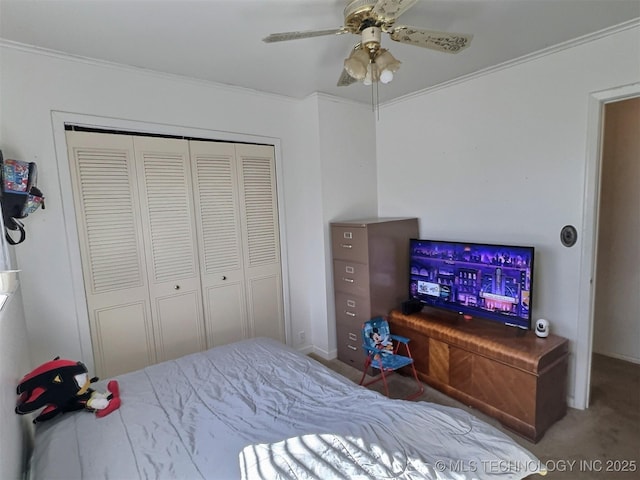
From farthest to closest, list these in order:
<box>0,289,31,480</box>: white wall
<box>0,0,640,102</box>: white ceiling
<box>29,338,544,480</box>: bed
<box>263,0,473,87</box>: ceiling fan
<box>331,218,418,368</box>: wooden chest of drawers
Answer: <box>331,218,418,368</box>: wooden chest of drawers < <box>0,0,640,102</box>: white ceiling < <box>263,0,473,87</box>: ceiling fan < <box>29,338,544,480</box>: bed < <box>0,289,31,480</box>: white wall

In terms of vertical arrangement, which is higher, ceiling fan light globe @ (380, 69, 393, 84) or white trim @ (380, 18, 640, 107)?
white trim @ (380, 18, 640, 107)

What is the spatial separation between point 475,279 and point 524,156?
1.01m

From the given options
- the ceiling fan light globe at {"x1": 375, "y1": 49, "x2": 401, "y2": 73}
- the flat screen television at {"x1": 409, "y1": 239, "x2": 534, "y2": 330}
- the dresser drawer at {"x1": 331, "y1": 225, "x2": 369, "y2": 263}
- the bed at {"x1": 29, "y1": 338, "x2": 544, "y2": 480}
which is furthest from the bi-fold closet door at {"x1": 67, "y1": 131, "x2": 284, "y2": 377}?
the ceiling fan light globe at {"x1": 375, "y1": 49, "x2": 401, "y2": 73}

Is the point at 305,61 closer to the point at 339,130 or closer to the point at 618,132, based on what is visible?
the point at 339,130

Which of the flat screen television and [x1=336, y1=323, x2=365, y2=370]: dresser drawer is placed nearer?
the flat screen television

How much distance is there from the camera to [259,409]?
1551 millimetres

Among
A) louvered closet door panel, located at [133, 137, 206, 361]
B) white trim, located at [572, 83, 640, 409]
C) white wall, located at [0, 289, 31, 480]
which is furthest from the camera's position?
louvered closet door panel, located at [133, 137, 206, 361]

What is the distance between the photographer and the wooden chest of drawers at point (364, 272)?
2855 mm

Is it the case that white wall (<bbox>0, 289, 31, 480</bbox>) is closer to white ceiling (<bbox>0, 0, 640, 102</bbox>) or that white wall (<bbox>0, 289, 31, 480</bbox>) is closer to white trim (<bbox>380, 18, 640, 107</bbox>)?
white ceiling (<bbox>0, 0, 640, 102</bbox>)

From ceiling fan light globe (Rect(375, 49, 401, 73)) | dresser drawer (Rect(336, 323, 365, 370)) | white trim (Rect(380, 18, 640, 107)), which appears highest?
white trim (Rect(380, 18, 640, 107))

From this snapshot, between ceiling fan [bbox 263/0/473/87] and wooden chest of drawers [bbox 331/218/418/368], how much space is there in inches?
56.3

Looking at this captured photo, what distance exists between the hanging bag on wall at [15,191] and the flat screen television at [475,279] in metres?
2.79

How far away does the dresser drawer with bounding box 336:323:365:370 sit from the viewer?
3.00 m

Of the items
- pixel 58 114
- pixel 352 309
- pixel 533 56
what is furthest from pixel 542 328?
pixel 58 114
